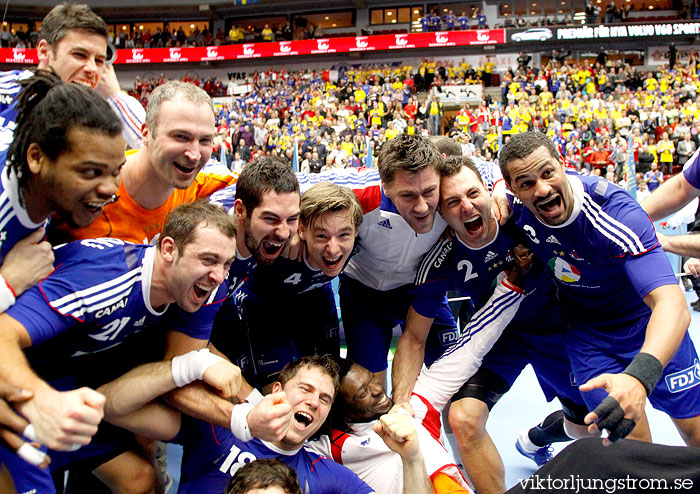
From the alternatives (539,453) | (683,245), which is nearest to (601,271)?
(683,245)

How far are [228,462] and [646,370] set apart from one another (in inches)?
83.3

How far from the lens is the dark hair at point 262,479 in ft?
8.87

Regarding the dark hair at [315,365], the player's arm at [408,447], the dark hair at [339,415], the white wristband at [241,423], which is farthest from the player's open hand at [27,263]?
the dark hair at [339,415]

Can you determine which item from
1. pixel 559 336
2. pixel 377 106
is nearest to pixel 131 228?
pixel 559 336

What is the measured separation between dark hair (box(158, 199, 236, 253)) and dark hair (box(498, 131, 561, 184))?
1.60 m

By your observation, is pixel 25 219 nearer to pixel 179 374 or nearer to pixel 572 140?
pixel 179 374

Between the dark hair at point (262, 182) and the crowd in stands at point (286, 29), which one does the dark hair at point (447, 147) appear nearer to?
the dark hair at point (262, 182)

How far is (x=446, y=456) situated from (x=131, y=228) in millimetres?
2153

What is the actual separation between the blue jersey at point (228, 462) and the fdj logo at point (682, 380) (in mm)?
1825

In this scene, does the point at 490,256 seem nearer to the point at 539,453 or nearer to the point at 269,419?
the point at 539,453

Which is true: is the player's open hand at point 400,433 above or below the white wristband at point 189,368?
below

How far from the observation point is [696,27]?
27.4 m

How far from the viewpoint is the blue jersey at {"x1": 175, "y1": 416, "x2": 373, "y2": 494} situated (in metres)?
3.19

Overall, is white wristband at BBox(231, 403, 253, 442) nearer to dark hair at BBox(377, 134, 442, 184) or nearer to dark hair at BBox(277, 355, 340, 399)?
dark hair at BBox(277, 355, 340, 399)
